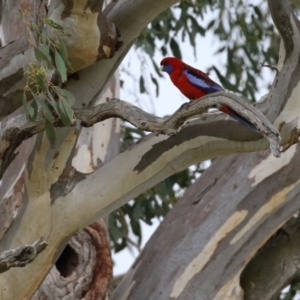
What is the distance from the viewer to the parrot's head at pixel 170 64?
3116mm

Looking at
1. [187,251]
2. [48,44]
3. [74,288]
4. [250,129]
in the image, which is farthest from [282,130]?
[74,288]

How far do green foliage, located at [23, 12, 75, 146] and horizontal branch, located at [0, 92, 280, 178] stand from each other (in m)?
0.15

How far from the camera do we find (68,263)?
11.0 feet

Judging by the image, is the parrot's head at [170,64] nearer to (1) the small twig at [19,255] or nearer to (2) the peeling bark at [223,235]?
(2) the peeling bark at [223,235]

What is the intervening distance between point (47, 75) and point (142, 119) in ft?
1.02

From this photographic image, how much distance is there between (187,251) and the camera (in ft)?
10.6

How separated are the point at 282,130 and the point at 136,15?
644mm

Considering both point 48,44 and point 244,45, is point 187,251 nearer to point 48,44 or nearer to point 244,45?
point 48,44

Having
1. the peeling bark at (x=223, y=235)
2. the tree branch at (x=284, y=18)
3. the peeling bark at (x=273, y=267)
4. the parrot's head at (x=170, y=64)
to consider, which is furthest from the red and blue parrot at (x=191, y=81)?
the peeling bark at (x=273, y=267)

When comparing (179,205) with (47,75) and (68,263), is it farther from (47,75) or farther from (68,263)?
(47,75)

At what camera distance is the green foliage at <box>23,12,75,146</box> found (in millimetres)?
2176

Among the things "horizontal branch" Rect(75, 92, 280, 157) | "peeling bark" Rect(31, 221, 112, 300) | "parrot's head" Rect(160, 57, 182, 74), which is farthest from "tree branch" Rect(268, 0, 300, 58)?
"peeling bark" Rect(31, 221, 112, 300)

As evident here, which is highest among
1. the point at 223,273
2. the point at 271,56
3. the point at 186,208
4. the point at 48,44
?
the point at 271,56

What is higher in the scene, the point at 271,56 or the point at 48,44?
the point at 271,56
